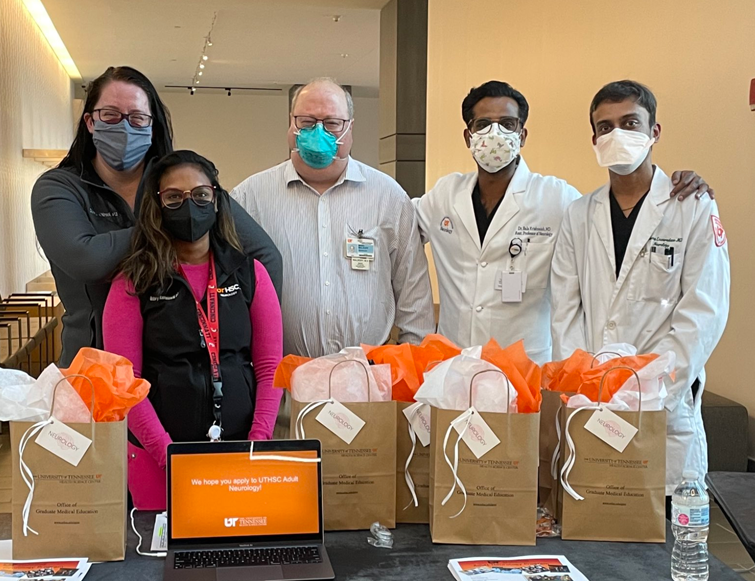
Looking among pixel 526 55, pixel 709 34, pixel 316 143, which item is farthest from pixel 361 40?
pixel 316 143

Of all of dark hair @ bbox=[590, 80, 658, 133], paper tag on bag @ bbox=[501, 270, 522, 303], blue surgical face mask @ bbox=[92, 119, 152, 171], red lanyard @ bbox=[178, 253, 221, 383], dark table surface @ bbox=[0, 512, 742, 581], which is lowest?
dark table surface @ bbox=[0, 512, 742, 581]

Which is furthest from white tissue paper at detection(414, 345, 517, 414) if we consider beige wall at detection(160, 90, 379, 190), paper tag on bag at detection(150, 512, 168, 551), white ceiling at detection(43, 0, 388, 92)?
beige wall at detection(160, 90, 379, 190)

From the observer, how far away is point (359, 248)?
107 inches

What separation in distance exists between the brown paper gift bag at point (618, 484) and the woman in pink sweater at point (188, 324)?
2.73 feet

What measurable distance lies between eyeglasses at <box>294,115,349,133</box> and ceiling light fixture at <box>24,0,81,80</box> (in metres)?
8.59

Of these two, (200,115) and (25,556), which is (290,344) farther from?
(200,115)

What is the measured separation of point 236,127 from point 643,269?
51.5ft

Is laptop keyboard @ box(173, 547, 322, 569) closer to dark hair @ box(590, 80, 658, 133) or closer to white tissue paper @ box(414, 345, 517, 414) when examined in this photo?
white tissue paper @ box(414, 345, 517, 414)

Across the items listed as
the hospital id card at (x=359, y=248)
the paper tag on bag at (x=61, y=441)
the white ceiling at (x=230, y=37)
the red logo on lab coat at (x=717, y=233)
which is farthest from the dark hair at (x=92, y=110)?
the white ceiling at (x=230, y=37)

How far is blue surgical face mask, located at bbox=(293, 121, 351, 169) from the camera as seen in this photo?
8.57 ft

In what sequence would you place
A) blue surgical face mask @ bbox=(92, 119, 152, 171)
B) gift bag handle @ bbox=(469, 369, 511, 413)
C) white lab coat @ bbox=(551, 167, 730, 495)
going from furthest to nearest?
white lab coat @ bbox=(551, 167, 730, 495) < blue surgical face mask @ bbox=(92, 119, 152, 171) < gift bag handle @ bbox=(469, 369, 511, 413)

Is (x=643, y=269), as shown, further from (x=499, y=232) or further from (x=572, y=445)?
(x=572, y=445)

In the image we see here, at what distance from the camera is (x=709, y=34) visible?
156 inches

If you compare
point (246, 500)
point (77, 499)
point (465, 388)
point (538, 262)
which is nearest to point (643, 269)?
point (538, 262)
